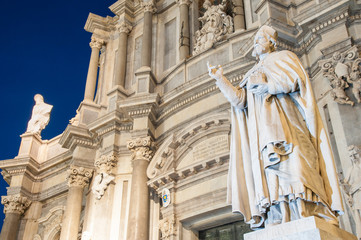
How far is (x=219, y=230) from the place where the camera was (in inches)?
367

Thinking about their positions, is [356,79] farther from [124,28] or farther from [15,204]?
[15,204]

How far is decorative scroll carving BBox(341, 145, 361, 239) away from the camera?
6336 mm

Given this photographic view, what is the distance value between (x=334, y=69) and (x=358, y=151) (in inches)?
69.4

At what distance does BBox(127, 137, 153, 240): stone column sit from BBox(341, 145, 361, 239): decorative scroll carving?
182 inches

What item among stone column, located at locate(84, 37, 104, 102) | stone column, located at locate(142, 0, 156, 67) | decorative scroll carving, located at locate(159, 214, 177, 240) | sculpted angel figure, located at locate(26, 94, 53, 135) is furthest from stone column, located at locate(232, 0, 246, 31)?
sculpted angel figure, located at locate(26, 94, 53, 135)

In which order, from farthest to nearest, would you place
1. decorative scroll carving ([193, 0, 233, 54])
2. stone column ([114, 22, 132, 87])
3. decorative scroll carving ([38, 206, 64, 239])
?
decorative scroll carving ([38, 206, 64, 239])
stone column ([114, 22, 132, 87])
decorative scroll carving ([193, 0, 233, 54])

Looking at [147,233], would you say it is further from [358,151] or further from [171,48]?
[171,48]

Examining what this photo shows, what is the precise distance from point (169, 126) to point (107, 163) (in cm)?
189

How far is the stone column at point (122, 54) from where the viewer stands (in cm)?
1303

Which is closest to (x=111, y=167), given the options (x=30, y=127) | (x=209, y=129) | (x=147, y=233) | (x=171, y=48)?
(x=147, y=233)

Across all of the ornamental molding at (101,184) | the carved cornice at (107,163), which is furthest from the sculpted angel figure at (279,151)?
the carved cornice at (107,163)

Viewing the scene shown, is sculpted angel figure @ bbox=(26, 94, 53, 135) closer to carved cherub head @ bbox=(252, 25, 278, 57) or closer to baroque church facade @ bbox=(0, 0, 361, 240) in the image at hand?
baroque church facade @ bbox=(0, 0, 361, 240)

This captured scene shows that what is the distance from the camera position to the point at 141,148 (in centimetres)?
1056

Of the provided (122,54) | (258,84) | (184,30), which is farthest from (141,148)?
(258,84)
